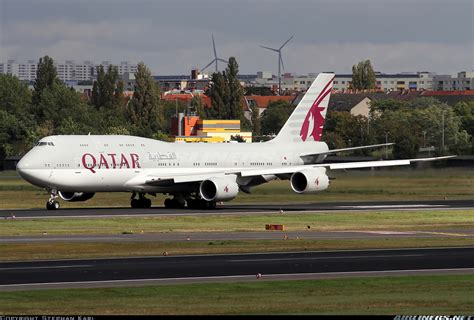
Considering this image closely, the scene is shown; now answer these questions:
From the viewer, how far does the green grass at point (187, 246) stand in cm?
4581

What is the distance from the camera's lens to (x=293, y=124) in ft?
268

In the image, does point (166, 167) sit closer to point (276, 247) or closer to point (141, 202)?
point (141, 202)

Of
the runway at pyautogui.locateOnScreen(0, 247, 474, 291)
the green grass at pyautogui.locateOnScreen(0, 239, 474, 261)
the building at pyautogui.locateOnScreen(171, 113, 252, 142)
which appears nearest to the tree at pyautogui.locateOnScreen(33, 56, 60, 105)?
the building at pyautogui.locateOnScreen(171, 113, 252, 142)

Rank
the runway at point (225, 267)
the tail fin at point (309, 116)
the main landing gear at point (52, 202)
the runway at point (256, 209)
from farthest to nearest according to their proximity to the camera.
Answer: the tail fin at point (309, 116) → the main landing gear at point (52, 202) → the runway at point (256, 209) → the runway at point (225, 267)

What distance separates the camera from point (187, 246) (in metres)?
49.1

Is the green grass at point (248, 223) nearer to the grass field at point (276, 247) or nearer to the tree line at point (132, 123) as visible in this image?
the grass field at point (276, 247)

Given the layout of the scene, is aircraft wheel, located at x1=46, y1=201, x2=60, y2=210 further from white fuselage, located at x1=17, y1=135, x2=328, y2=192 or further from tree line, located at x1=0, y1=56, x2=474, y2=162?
tree line, located at x1=0, y1=56, x2=474, y2=162

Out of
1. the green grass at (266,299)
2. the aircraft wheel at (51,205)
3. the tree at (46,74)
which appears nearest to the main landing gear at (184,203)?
the aircraft wheel at (51,205)

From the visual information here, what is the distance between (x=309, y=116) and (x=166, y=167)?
12.0 meters

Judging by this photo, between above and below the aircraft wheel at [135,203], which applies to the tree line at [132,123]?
above

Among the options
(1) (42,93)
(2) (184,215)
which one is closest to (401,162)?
(2) (184,215)

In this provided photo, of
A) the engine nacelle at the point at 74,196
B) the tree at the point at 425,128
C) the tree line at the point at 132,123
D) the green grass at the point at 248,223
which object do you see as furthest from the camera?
the tree line at the point at 132,123

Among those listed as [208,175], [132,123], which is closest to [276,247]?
[208,175]

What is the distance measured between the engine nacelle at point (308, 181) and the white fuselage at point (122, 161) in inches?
165
